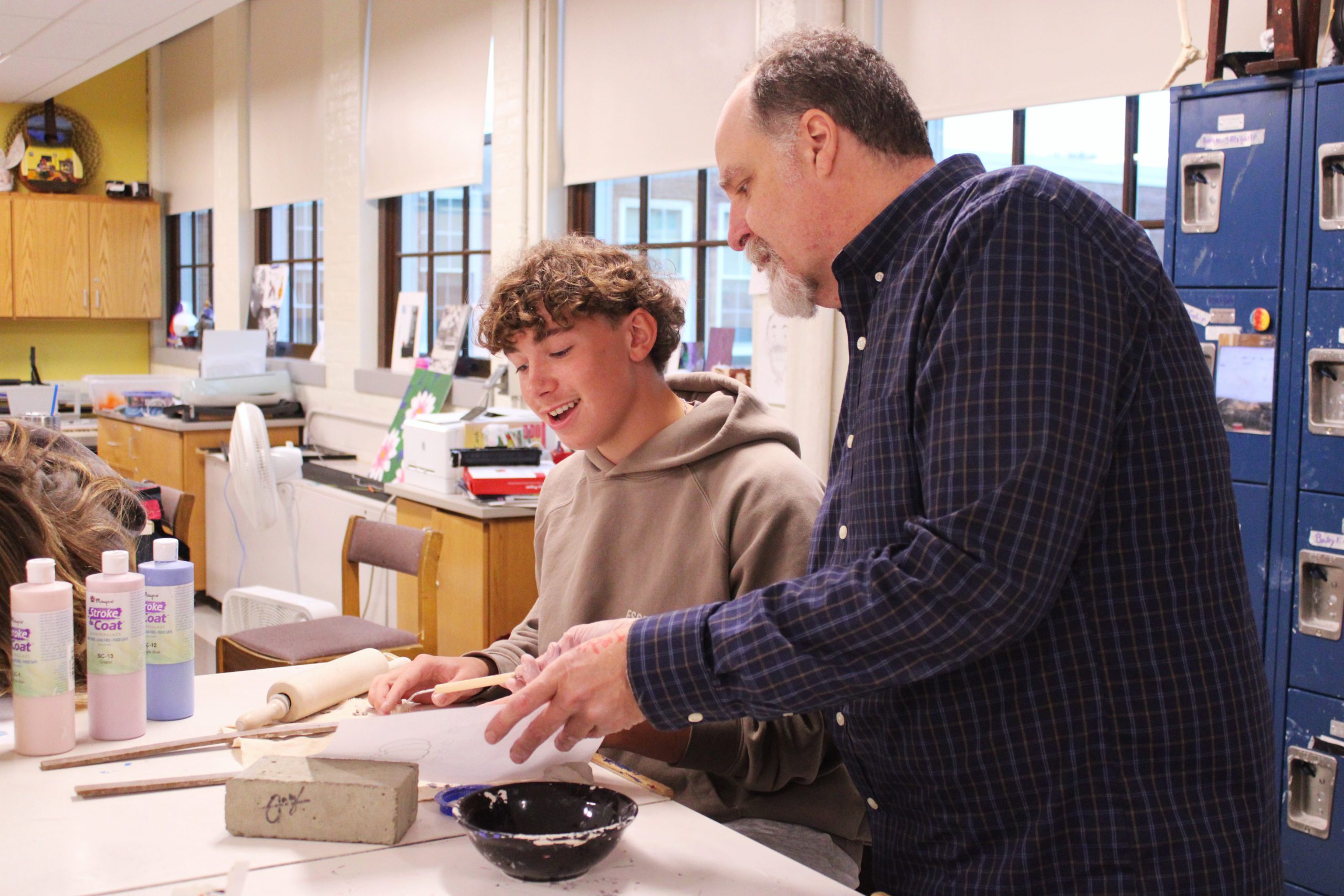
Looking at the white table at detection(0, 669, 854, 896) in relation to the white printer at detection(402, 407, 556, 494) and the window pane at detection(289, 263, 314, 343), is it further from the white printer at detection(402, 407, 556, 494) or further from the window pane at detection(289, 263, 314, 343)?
the window pane at detection(289, 263, 314, 343)

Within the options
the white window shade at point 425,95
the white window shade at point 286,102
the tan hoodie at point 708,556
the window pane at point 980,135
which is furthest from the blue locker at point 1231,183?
the white window shade at point 286,102

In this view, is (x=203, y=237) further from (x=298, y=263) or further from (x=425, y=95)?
(x=425, y=95)

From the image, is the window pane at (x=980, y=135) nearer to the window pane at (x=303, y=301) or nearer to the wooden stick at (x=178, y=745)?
the wooden stick at (x=178, y=745)

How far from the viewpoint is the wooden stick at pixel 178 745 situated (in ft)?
4.89

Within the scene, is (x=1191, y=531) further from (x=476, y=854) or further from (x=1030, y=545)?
(x=476, y=854)

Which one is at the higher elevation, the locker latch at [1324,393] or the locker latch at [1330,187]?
Answer: the locker latch at [1330,187]

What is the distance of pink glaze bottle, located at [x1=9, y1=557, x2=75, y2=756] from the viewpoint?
1479 mm

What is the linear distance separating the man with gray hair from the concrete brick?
18cm

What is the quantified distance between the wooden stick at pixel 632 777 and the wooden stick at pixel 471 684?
0.16 m

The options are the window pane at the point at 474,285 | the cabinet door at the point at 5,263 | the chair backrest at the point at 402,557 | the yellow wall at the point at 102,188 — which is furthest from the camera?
the yellow wall at the point at 102,188

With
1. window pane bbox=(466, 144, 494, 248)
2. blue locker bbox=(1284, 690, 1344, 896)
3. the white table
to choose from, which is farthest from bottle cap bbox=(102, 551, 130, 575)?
window pane bbox=(466, 144, 494, 248)

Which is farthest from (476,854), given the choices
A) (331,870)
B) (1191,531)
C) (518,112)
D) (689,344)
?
(518,112)

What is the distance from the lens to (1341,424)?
98.1 inches

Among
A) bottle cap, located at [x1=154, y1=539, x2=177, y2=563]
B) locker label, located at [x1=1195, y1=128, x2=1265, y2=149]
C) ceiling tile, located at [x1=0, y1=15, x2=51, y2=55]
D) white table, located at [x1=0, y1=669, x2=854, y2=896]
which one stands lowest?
white table, located at [x1=0, y1=669, x2=854, y2=896]
